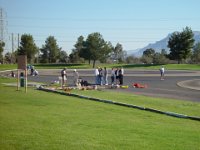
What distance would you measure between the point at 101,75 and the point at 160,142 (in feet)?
89.8

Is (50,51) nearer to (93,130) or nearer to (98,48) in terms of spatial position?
(98,48)

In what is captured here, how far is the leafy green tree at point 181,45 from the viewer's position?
325ft

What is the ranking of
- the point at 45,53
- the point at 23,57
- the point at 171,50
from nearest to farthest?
the point at 23,57, the point at 171,50, the point at 45,53

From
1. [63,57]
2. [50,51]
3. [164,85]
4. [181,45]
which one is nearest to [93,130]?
[164,85]

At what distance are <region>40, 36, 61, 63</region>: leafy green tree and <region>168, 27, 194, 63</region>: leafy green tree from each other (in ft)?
116

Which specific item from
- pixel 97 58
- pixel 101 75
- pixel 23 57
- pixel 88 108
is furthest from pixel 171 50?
pixel 88 108

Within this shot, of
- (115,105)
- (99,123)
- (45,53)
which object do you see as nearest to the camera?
(99,123)

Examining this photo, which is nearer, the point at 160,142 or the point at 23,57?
the point at 160,142

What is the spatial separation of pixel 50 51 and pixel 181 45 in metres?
39.9

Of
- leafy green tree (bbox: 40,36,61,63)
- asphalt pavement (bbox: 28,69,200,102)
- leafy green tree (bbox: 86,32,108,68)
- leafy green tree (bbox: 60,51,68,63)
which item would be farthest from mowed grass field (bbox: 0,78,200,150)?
leafy green tree (bbox: 60,51,68,63)

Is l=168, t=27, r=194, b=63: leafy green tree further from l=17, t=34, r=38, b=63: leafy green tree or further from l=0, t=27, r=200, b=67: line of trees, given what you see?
l=17, t=34, r=38, b=63: leafy green tree

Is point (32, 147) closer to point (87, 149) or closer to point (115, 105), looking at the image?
point (87, 149)

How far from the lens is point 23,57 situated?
26.0m

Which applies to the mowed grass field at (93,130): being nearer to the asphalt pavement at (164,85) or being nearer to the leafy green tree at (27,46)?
the asphalt pavement at (164,85)
